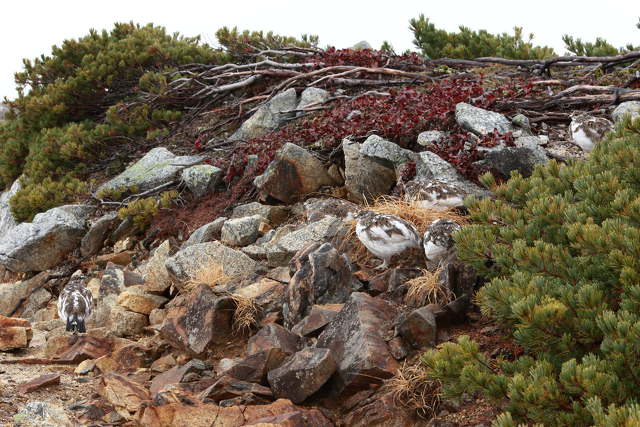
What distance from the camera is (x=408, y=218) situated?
6809 millimetres

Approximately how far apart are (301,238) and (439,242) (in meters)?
2.03

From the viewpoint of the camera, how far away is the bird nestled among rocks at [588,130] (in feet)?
24.7

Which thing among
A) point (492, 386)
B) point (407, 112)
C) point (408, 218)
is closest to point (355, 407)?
point (492, 386)

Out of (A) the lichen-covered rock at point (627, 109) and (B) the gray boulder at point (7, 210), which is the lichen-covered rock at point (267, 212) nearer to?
(A) the lichen-covered rock at point (627, 109)

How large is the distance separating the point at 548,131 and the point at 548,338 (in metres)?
5.83

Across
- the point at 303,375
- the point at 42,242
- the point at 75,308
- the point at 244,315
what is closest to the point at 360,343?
the point at 303,375

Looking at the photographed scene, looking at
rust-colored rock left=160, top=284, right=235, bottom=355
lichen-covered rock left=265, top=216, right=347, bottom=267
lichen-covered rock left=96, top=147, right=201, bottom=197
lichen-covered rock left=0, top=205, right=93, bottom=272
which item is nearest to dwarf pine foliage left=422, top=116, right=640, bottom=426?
lichen-covered rock left=265, top=216, right=347, bottom=267

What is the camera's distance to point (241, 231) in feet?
27.5

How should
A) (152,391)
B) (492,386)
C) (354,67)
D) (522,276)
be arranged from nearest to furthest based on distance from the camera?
(492,386)
(522,276)
(152,391)
(354,67)

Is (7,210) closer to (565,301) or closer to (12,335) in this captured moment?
(12,335)

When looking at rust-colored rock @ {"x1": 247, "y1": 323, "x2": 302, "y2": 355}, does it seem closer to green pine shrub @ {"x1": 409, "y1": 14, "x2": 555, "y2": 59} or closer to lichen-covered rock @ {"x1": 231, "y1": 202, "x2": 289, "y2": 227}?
lichen-covered rock @ {"x1": 231, "y1": 202, "x2": 289, "y2": 227}

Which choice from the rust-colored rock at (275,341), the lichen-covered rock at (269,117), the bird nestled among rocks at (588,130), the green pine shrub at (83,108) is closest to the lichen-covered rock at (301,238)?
the rust-colored rock at (275,341)

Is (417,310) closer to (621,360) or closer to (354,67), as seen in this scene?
(621,360)

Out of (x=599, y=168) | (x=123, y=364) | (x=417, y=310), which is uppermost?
(x=599, y=168)
